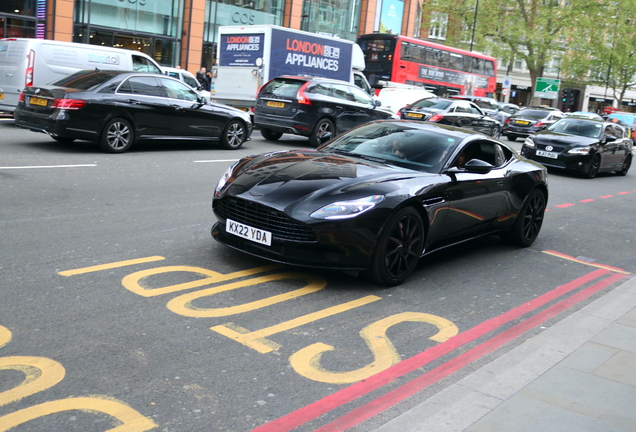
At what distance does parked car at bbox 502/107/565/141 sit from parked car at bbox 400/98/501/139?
391 cm

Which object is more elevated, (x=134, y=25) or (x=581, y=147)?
(x=134, y=25)

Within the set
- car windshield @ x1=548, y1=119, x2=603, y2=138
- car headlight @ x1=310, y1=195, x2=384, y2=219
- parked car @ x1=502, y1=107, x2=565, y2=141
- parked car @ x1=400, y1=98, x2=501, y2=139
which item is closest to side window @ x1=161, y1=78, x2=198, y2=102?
car headlight @ x1=310, y1=195, x2=384, y2=219

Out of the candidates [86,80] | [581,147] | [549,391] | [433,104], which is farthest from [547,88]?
[549,391]

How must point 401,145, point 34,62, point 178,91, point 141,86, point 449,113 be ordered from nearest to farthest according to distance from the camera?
point 401,145, point 141,86, point 178,91, point 34,62, point 449,113

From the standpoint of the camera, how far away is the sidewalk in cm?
330

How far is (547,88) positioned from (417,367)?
4999cm

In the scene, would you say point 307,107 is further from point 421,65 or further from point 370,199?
point 421,65

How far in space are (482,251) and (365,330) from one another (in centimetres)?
327

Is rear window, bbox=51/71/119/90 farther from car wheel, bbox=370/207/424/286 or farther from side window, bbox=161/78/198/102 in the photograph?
car wheel, bbox=370/207/424/286

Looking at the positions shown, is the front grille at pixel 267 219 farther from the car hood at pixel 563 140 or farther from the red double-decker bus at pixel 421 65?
the red double-decker bus at pixel 421 65

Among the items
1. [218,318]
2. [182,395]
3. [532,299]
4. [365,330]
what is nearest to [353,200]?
[365,330]

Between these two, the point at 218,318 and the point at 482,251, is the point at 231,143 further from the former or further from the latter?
the point at 218,318

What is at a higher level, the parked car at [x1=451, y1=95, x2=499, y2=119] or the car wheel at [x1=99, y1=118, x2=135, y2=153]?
the parked car at [x1=451, y1=95, x2=499, y2=119]

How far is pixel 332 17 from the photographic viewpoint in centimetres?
4044
